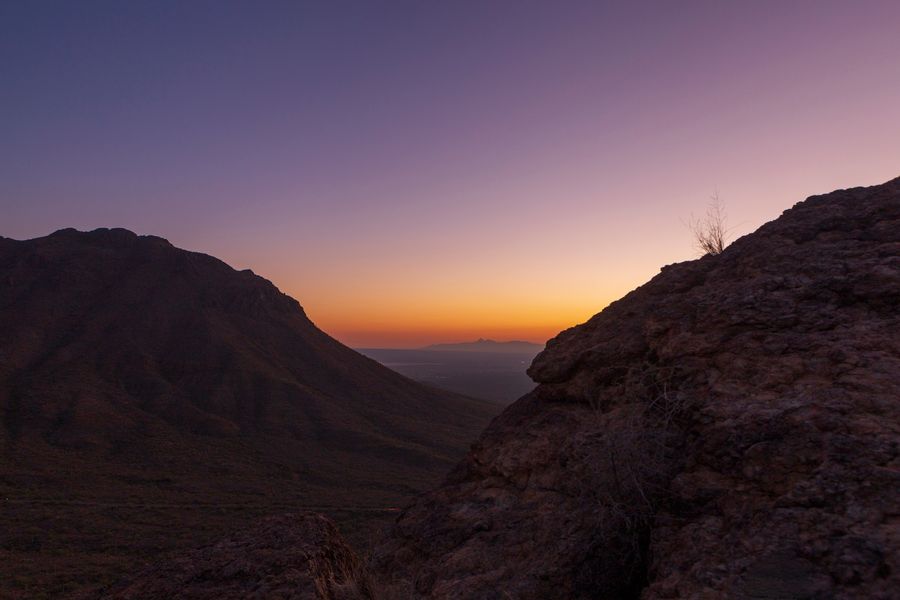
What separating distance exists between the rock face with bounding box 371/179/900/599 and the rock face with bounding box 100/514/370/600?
48cm

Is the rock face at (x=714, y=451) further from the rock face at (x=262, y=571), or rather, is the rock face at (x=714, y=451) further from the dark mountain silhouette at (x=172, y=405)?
the dark mountain silhouette at (x=172, y=405)

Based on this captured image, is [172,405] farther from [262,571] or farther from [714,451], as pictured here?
[714,451]

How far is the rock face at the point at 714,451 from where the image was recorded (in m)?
2.42

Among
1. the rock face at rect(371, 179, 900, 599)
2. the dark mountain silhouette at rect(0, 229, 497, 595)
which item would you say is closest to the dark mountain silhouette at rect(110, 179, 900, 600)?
the rock face at rect(371, 179, 900, 599)

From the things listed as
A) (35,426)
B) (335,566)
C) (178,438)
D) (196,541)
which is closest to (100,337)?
(35,426)

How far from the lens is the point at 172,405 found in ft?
155

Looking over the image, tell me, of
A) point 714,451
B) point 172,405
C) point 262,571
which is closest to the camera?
point 714,451

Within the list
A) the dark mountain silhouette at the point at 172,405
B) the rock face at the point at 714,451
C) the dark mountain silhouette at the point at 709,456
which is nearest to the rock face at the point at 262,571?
the dark mountain silhouette at the point at 709,456

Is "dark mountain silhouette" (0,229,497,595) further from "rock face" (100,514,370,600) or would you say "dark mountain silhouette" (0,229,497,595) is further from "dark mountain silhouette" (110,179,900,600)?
"dark mountain silhouette" (110,179,900,600)

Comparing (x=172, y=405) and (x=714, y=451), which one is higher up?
(x=714, y=451)

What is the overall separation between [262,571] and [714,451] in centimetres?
279

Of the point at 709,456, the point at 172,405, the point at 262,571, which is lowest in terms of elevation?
the point at 262,571

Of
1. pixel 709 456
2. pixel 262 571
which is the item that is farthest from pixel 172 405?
pixel 709 456

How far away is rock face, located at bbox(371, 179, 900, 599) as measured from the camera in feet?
7.95
